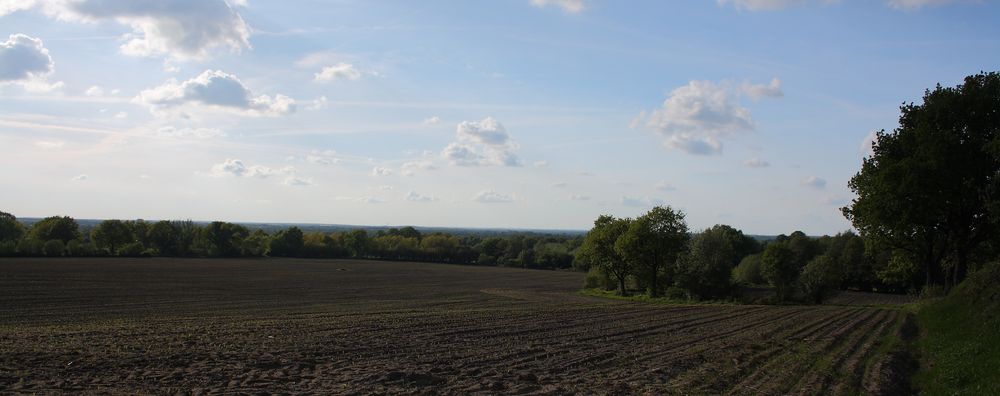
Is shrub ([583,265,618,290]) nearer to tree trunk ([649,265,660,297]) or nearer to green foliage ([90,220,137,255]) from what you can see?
tree trunk ([649,265,660,297])

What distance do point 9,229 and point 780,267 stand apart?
14188 cm

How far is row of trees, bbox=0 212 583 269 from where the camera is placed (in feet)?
406

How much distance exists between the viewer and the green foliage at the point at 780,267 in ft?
181

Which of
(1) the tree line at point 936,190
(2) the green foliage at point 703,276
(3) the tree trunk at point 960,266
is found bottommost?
(2) the green foliage at point 703,276

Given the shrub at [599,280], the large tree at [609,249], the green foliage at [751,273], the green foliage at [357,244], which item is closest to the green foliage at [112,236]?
the green foliage at [357,244]

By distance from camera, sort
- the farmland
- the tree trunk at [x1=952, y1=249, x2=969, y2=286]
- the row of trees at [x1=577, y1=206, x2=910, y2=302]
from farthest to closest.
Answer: the row of trees at [x1=577, y1=206, x2=910, y2=302] < the tree trunk at [x1=952, y1=249, x2=969, y2=286] < the farmland

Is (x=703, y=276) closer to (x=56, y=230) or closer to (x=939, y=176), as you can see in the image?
(x=939, y=176)

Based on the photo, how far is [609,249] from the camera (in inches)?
2625

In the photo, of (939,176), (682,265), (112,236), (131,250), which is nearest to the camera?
(939,176)

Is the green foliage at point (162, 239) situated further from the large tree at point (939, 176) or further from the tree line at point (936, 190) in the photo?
the large tree at point (939, 176)

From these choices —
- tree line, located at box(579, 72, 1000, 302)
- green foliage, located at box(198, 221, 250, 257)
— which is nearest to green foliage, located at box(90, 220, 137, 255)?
green foliage, located at box(198, 221, 250, 257)

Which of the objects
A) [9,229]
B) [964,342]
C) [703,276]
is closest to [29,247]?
[9,229]

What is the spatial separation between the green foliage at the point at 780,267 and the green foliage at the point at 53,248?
361 feet

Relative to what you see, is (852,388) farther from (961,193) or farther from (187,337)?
(961,193)
